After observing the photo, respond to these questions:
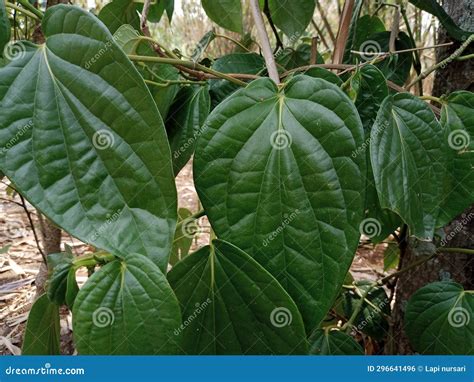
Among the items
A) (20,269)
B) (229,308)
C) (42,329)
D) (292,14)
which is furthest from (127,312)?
(20,269)

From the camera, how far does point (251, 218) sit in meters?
0.41

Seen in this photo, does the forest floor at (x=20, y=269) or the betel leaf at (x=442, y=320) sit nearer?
the betel leaf at (x=442, y=320)

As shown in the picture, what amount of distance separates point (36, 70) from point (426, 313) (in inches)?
22.5


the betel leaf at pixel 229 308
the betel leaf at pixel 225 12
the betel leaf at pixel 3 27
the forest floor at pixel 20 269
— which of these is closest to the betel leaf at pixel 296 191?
the betel leaf at pixel 229 308

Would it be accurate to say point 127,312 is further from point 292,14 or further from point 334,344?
point 292,14

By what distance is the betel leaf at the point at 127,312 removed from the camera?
1.27ft

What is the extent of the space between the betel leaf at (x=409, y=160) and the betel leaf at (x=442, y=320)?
0.23 m

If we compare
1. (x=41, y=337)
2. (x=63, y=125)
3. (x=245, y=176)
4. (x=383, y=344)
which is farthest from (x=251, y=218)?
(x=383, y=344)

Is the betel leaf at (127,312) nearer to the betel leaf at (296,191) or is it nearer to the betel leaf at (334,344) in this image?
the betel leaf at (296,191)

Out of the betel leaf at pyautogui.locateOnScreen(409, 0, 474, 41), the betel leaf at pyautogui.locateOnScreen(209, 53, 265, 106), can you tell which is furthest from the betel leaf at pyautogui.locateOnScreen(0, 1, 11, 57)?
the betel leaf at pyautogui.locateOnScreen(409, 0, 474, 41)

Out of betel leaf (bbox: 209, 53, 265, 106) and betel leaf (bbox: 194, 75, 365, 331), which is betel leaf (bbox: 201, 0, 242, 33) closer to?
→ betel leaf (bbox: 209, 53, 265, 106)

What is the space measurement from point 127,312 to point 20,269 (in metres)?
1.20

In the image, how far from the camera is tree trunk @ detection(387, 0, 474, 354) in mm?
762

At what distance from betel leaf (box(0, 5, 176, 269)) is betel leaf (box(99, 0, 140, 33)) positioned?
0.36m
